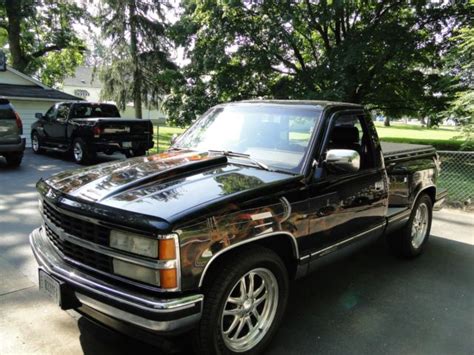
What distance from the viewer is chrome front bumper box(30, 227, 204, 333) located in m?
2.27

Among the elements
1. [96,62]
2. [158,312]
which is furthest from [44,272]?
[96,62]

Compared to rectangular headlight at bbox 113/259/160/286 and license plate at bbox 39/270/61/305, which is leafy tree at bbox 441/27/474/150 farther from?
license plate at bbox 39/270/61/305

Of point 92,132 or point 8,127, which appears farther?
point 92,132

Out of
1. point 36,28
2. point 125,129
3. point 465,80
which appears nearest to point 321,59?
point 465,80

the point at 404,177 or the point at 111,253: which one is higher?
the point at 404,177

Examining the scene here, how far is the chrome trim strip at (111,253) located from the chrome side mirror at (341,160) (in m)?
1.69

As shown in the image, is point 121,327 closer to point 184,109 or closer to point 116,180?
point 116,180

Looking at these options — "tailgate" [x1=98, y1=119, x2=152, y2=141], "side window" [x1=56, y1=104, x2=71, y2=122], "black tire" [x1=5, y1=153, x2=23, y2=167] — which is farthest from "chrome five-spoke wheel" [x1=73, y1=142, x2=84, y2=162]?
"black tire" [x1=5, y1=153, x2=23, y2=167]

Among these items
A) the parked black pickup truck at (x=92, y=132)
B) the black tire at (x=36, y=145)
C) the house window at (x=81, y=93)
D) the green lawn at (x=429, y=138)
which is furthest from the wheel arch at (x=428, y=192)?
the house window at (x=81, y=93)

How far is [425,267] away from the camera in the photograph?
4926 mm

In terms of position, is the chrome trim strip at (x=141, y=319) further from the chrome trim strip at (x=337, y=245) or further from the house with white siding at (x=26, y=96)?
the house with white siding at (x=26, y=96)

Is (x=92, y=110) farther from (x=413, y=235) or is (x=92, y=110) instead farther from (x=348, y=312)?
(x=348, y=312)

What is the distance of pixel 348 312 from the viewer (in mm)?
3732

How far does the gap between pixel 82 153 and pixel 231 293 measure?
412 inches
